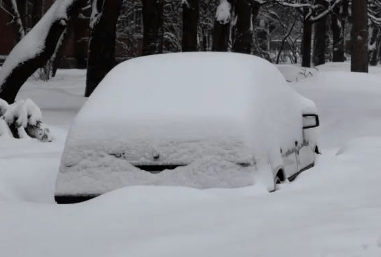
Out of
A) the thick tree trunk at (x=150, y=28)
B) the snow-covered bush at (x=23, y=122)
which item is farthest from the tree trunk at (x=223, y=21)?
the snow-covered bush at (x=23, y=122)

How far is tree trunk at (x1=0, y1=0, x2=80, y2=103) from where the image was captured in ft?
48.6

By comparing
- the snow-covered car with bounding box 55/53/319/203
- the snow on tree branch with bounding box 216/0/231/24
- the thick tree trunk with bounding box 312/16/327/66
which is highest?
the snow-covered car with bounding box 55/53/319/203

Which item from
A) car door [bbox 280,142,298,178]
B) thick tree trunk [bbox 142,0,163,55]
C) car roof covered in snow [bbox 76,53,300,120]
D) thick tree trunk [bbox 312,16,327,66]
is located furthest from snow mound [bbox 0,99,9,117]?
thick tree trunk [bbox 312,16,327,66]

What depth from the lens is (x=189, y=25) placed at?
23.2 m

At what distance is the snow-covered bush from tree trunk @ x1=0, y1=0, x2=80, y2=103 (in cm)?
310

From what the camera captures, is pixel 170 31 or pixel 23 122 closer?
pixel 23 122

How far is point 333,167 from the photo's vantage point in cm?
→ 758

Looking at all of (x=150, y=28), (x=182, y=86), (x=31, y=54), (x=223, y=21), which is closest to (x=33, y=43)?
(x=31, y=54)

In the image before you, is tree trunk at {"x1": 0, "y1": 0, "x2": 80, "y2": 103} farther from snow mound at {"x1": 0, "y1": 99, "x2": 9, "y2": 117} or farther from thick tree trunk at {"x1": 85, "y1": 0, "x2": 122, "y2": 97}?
thick tree trunk at {"x1": 85, "y1": 0, "x2": 122, "y2": 97}

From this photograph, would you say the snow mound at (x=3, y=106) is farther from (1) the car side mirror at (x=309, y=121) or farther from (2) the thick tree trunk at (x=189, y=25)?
(2) the thick tree trunk at (x=189, y=25)

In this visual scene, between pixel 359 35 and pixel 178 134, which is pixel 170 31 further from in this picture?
pixel 178 134

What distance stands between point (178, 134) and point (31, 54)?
943 centimetres

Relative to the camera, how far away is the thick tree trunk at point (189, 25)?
23.1m

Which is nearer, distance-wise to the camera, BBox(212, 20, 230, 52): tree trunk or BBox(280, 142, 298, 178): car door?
BBox(280, 142, 298, 178): car door
